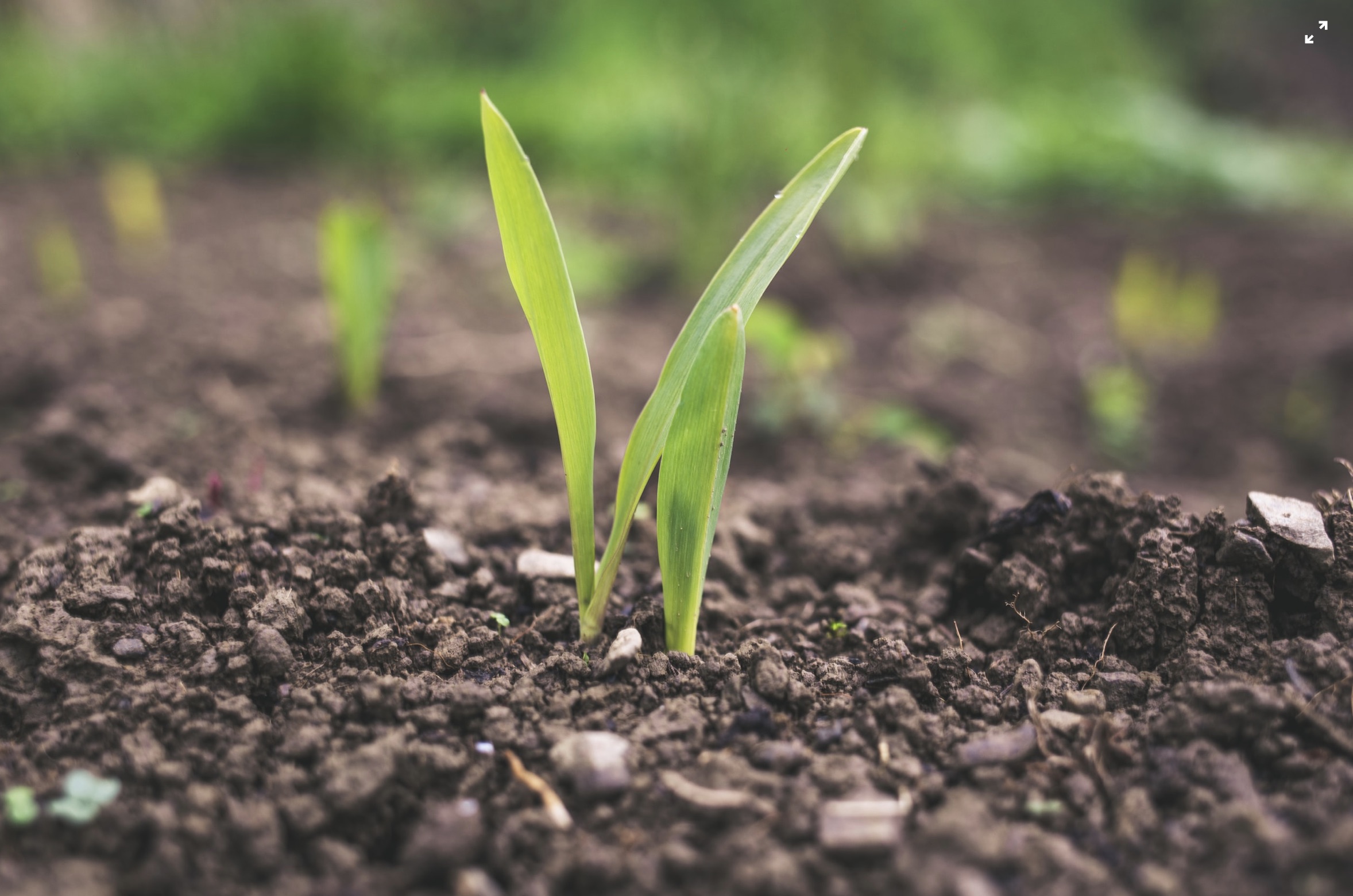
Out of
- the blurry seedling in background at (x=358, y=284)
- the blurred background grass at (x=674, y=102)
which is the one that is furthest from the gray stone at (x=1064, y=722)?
the blurred background grass at (x=674, y=102)

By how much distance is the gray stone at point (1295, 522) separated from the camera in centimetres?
119

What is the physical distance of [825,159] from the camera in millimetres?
1094

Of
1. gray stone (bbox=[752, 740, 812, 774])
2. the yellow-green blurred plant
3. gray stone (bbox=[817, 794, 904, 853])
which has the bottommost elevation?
gray stone (bbox=[752, 740, 812, 774])

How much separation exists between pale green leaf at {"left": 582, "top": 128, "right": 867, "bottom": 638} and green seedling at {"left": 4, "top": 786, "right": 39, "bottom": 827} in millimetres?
697

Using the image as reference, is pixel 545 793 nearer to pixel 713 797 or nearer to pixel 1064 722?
pixel 713 797

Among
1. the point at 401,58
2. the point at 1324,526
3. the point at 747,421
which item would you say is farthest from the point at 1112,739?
the point at 401,58

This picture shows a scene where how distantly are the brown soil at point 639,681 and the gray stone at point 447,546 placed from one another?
0.02 metres

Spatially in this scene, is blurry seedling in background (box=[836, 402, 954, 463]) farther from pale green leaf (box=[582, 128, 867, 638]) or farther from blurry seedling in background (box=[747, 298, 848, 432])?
pale green leaf (box=[582, 128, 867, 638])

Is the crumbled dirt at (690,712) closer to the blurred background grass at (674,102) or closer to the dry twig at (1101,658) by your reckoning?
the dry twig at (1101,658)

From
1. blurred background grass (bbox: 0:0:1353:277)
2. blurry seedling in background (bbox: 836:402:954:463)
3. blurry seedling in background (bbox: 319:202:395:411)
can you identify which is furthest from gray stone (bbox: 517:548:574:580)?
blurred background grass (bbox: 0:0:1353:277)

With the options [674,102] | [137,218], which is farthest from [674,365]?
[674,102]

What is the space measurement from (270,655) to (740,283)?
75 cm

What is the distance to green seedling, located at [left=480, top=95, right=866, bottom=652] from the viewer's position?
103 cm

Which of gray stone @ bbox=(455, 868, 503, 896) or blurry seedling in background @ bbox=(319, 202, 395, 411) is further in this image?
blurry seedling in background @ bbox=(319, 202, 395, 411)
